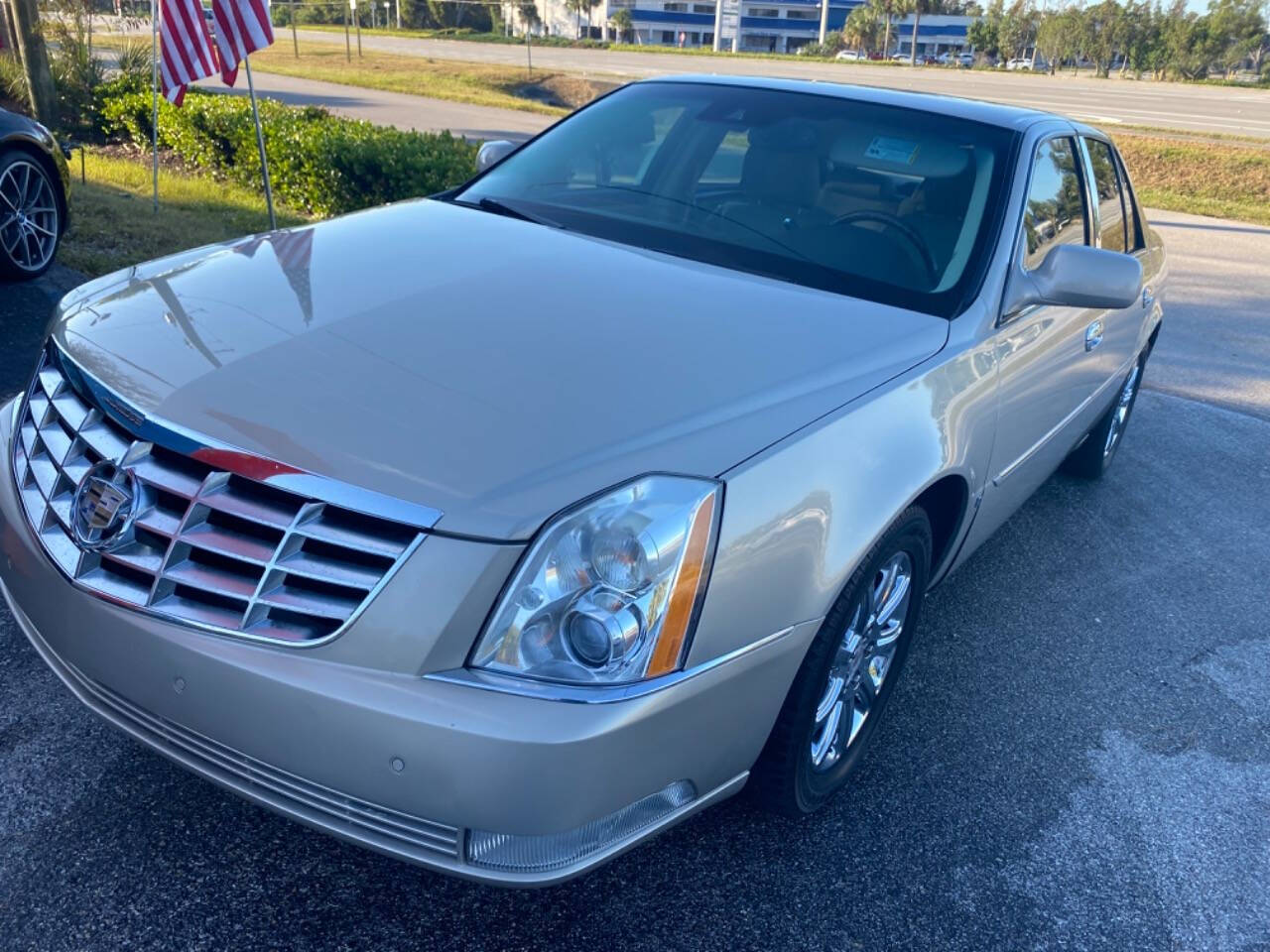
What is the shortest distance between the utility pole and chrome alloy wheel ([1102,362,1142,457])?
10136mm

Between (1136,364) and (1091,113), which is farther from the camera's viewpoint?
(1091,113)

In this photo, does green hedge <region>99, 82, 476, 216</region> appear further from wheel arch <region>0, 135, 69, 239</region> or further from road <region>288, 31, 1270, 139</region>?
road <region>288, 31, 1270, 139</region>

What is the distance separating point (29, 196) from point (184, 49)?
8.26 ft

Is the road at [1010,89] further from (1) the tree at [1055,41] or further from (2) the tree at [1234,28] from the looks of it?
(1) the tree at [1055,41]

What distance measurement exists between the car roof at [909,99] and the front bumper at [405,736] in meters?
2.22

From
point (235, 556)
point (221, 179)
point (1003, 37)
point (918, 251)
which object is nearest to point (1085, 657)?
point (918, 251)

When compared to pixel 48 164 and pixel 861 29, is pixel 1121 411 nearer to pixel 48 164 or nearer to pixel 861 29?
pixel 48 164

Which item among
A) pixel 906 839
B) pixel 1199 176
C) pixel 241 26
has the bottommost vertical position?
pixel 1199 176

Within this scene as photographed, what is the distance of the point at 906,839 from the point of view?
8.70ft

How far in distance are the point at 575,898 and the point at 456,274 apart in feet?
5.11

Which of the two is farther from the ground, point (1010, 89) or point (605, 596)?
point (605, 596)

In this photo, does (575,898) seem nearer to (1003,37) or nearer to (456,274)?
(456,274)

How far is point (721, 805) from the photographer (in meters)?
2.65

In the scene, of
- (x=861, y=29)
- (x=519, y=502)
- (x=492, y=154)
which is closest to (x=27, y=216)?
(x=492, y=154)
